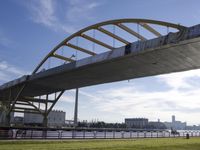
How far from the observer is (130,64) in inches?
1582

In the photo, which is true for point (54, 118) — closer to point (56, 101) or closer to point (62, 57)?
point (56, 101)

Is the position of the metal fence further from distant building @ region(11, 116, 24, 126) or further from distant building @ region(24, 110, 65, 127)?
distant building @ region(24, 110, 65, 127)

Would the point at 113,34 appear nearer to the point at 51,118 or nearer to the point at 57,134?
the point at 57,134

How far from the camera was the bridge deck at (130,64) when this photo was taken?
28.9 m

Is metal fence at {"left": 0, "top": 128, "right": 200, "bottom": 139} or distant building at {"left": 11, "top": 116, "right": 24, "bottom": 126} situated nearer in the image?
metal fence at {"left": 0, "top": 128, "right": 200, "bottom": 139}

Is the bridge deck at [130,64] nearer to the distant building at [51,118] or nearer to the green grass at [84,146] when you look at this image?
the green grass at [84,146]

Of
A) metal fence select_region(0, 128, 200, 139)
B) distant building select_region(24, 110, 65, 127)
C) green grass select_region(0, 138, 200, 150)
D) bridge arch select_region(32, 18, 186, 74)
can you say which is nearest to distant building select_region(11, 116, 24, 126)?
distant building select_region(24, 110, 65, 127)

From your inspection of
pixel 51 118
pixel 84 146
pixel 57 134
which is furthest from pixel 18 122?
pixel 84 146

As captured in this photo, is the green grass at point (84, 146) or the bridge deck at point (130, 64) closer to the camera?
the green grass at point (84, 146)

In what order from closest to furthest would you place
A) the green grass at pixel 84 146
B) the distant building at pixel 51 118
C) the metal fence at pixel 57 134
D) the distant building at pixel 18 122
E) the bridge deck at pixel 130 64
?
the green grass at pixel 84 146 < the bridge deck at pixel 130 64 < the metal fence at pixel 57 134 < the distant building at pixel 18 122 < the distant building at pixel 51 118

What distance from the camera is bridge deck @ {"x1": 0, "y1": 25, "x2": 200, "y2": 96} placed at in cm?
2886

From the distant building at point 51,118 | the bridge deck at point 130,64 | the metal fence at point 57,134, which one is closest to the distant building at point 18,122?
the distant building at point 51,118

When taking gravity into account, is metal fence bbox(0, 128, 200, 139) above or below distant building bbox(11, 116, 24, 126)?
above

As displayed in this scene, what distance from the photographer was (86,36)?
127 feet
